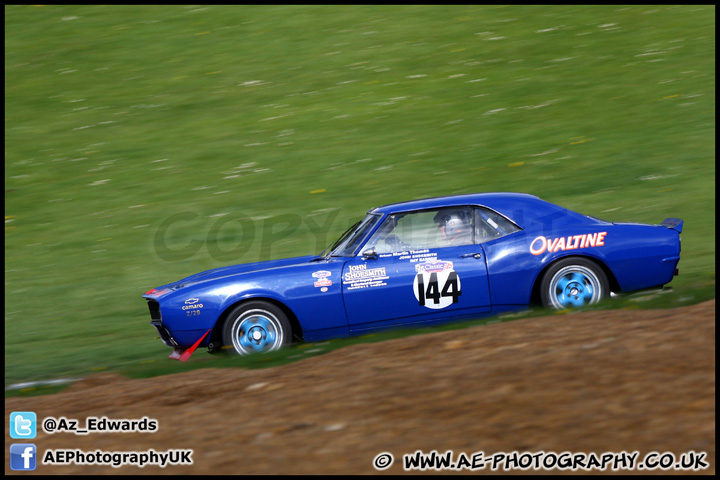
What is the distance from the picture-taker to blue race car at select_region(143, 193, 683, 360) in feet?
23.9

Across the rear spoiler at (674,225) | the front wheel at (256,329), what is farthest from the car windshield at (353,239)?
the rear spoiler at (674,225)

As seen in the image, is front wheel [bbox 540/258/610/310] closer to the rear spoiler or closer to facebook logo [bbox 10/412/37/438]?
the rear spoiler

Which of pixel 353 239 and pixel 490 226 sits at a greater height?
pixel 490 226

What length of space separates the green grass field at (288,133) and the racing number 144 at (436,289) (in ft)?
6.65

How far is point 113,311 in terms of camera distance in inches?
404

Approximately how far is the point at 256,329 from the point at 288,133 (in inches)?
382

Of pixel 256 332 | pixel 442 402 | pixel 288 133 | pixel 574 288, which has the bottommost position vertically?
pixel 442 402

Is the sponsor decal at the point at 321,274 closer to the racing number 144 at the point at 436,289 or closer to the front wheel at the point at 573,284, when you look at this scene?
the racing number 144 at the point at 436,289

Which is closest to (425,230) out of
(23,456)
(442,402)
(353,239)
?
(353,239)

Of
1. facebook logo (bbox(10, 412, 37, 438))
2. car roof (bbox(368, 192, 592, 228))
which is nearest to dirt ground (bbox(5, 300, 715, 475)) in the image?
facebook logo (bbox(10, 412, 37, 438))

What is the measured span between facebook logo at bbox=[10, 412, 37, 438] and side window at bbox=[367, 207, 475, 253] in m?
3.42

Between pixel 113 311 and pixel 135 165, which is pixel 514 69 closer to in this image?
pixel 135 165

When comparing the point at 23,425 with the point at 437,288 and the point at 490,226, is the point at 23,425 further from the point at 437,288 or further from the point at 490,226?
the point at 490,226

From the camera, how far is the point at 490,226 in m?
7.57
